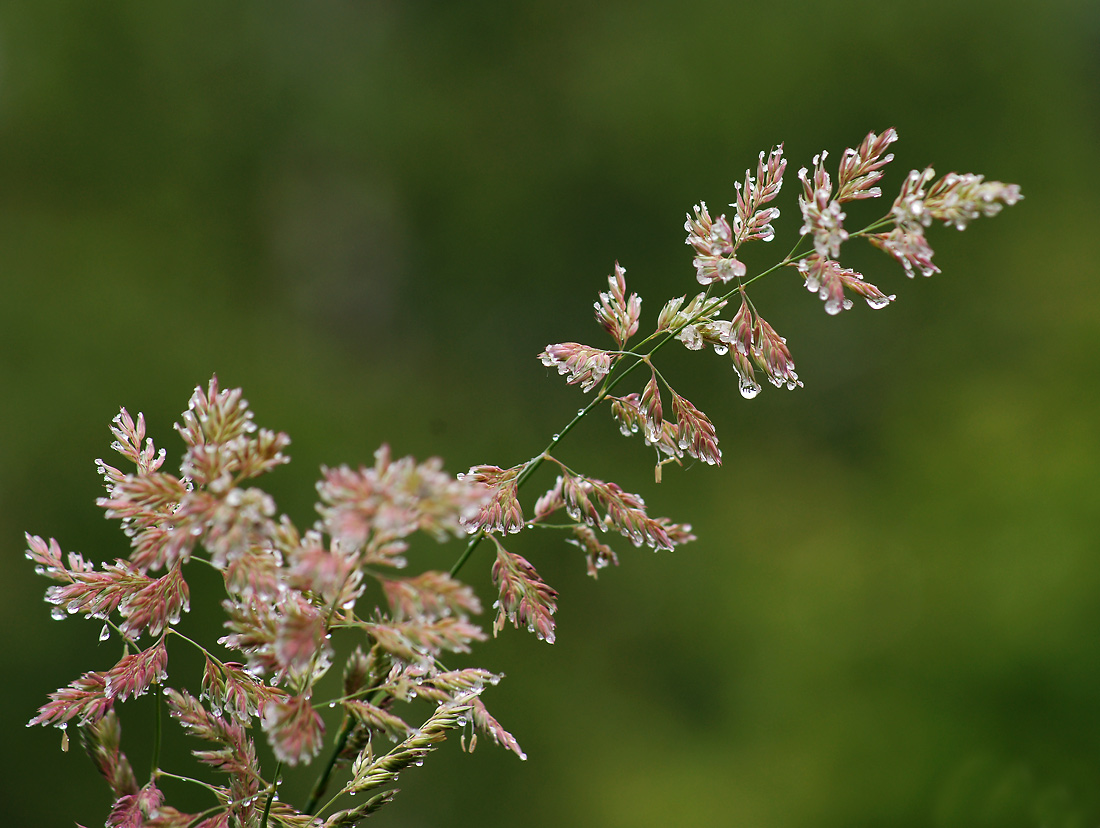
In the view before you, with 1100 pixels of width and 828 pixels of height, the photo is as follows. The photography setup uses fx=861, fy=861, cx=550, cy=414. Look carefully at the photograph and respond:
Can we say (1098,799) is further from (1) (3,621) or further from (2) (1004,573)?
(1) (3,621)

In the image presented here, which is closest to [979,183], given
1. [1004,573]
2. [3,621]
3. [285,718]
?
[285,718]

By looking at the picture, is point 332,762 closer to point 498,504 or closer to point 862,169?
point 498,504

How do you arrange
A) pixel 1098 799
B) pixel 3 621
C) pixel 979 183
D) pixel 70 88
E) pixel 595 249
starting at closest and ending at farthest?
pixel 979 183
pixel 1098 799
pixel 3 621
pixel 70 88
pixel 595 249

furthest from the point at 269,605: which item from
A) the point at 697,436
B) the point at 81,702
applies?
the point at 697,436

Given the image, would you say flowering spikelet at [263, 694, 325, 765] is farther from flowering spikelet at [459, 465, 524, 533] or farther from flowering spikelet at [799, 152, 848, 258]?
flowering spikelet at [799, 152, 848, 258]

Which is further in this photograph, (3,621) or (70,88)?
(70,88)

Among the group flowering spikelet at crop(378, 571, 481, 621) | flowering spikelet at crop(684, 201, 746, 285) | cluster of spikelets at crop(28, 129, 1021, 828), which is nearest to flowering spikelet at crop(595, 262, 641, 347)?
cluster of spikelets at crop(28, 129, 1021, 828)
